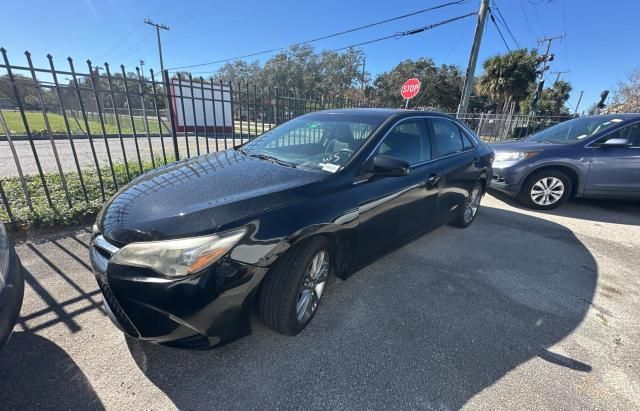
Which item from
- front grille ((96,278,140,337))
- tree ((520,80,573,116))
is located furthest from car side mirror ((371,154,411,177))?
tree ((520,80,573,116))

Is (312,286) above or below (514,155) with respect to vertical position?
below

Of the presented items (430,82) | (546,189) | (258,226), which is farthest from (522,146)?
(430,82)

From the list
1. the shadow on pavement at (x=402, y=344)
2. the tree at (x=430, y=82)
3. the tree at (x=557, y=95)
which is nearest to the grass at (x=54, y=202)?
the shadow on pavement at (x=402, y=344)

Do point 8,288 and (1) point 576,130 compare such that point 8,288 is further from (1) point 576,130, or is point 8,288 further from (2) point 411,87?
(2) point 411,87

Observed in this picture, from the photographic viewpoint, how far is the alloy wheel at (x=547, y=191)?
16.2 ft

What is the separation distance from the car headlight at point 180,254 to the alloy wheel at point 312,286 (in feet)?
2.17

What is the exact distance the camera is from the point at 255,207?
5.59 feet

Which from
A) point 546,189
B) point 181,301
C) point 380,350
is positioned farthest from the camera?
point 546,189

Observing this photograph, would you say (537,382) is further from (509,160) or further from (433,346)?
(509,160)

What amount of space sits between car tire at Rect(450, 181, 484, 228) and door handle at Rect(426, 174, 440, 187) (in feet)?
3.32

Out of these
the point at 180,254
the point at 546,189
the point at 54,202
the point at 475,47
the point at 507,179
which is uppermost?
the point at 475,47

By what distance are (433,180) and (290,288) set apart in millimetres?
1944

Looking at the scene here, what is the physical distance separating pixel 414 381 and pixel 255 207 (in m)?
1.44

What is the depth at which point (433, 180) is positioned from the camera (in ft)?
9.69
